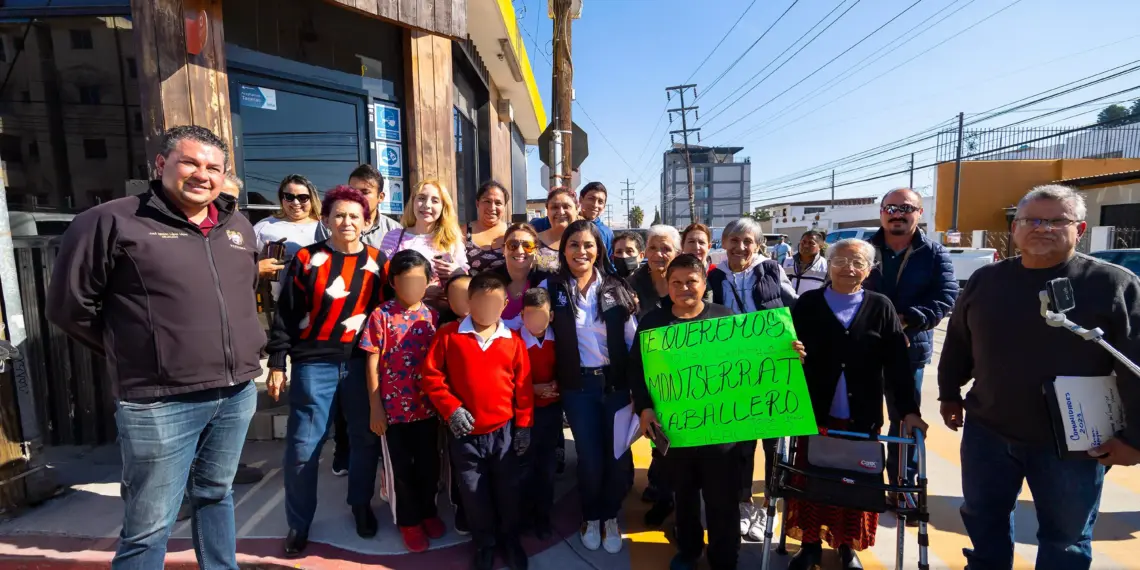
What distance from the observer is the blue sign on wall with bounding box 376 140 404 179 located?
19.3 feet

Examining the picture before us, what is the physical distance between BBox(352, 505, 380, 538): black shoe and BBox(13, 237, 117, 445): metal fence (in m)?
2.70

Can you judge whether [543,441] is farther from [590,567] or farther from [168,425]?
[168,425]

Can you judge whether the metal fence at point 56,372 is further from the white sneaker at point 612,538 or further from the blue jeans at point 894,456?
the blue jeans at point 894,456

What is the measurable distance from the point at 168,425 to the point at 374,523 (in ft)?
4.53

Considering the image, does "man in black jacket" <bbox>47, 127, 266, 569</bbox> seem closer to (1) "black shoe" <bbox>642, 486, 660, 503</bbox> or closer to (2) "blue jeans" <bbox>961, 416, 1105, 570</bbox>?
(1) "black shoe" <bbox>642, 486, 660, 503</bbox>

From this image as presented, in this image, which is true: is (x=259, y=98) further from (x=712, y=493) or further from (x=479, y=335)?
(x=712, y=493)

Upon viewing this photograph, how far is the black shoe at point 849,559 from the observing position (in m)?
2.73

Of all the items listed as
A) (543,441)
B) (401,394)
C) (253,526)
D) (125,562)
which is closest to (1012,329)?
(543,441)

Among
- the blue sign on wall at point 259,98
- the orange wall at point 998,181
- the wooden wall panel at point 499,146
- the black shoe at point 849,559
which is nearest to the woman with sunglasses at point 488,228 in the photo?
the black shoe at point 849,559

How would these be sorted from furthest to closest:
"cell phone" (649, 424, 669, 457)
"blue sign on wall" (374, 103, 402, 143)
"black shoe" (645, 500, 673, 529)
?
1. "blue sign on wall" (374, 103, 402, 143)
2. "black shoe" (645, 500, 673, 529)
3. "cell phone" (649, 424, 669, 457)

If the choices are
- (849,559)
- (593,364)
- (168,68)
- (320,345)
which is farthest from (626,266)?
(168,68)

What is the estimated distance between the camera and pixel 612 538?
9.73 ft

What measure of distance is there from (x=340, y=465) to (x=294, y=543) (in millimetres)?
965

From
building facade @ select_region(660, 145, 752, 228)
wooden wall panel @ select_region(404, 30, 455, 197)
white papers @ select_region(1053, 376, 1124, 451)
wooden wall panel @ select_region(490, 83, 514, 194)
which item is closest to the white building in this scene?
building facade @ select_region(660, 145, 752, 228)
